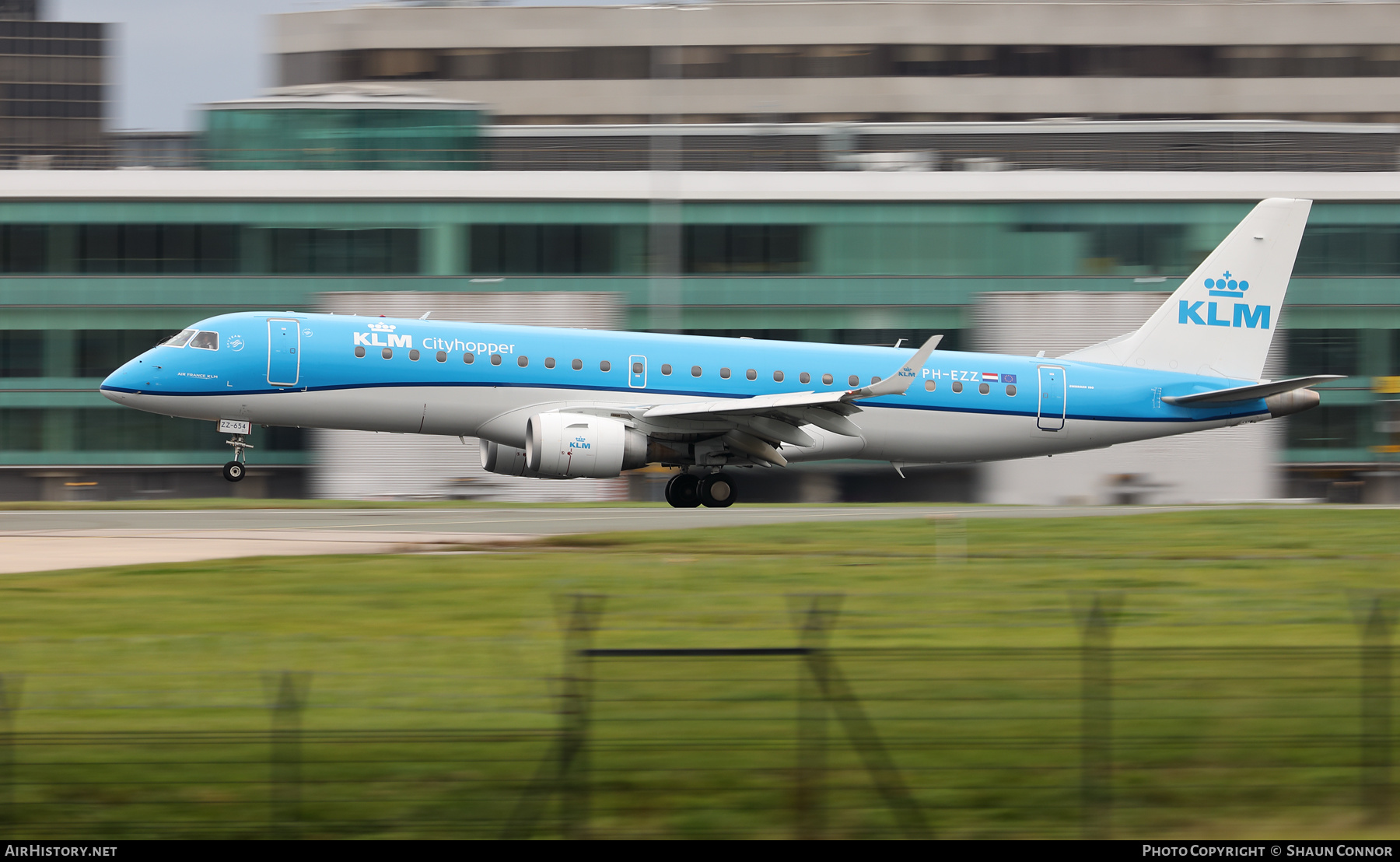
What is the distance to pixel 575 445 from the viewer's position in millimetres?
28859

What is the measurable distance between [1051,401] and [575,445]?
11406 mm

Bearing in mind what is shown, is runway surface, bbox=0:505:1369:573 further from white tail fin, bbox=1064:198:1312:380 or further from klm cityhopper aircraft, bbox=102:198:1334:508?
white tail fin, bbox=1064:198:1312:380

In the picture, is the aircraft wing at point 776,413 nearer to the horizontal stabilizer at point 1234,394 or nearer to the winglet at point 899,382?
the winglet at point 899,382

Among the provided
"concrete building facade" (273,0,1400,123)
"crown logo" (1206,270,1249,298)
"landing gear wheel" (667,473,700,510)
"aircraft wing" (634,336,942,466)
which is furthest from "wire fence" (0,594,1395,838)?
"concrete building facade" (273,0,1400,123)

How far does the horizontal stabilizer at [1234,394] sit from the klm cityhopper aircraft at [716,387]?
46mm

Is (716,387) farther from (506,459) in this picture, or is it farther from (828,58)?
(828,58)

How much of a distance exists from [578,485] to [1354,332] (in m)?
26.1

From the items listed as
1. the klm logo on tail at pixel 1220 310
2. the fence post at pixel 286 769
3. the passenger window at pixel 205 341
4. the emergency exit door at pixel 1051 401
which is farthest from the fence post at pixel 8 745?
the klm logo on tail at pixel 1220 310

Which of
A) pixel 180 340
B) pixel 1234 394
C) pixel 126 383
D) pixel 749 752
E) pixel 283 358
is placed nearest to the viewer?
pixel 749 752

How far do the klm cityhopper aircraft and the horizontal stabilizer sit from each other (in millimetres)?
46

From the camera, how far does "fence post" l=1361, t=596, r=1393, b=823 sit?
9.27 metres

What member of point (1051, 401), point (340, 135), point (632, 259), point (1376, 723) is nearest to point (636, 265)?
point (632, 259)

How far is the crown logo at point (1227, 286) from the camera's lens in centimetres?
3538

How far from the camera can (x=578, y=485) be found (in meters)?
42.9
